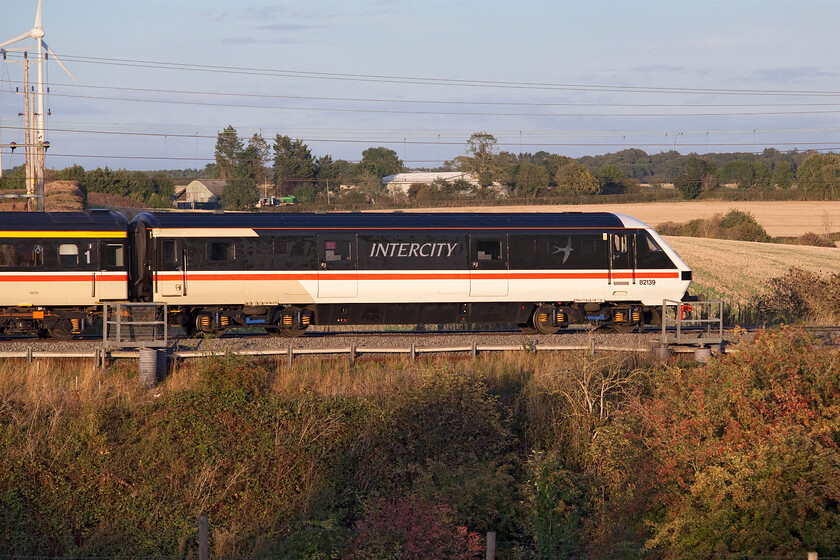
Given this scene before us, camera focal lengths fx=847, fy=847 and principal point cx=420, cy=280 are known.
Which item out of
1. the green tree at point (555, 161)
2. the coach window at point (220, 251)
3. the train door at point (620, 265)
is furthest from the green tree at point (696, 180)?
the coach window at point (220, 251)

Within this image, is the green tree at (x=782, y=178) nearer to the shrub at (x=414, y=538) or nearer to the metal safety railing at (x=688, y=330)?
the metal safety railing at (x=688, y=330)

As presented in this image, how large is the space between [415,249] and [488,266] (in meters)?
2.02

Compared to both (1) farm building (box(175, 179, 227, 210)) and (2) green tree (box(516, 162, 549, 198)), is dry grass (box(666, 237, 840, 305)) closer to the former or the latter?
(2) green tree (box(516, 162, 549, 198))

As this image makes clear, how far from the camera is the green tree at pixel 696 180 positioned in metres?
88.9

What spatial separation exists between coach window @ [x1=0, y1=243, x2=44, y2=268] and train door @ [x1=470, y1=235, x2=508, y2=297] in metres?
11.1

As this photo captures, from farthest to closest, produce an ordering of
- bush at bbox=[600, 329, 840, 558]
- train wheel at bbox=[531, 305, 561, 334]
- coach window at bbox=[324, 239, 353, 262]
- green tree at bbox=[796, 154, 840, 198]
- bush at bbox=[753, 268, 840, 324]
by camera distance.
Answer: green tree at bbox=[796, 154, 840, 198], bush at bbox=[753, 268, 840, 324], train wheel at bbox=[531, 305, 561, 334], coach window at bbox=[324, 239, 353, 262], bush at bbox=[600, 329, 840, 558]

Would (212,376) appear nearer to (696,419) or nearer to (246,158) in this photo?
(696,419)

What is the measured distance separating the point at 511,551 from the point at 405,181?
8381 centimetres

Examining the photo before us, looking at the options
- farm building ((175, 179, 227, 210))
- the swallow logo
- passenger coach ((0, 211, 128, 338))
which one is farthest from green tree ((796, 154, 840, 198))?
passenger coach ((0, 211, 128, 338))

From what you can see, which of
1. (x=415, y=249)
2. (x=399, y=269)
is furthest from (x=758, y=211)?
(x=399, y=269)

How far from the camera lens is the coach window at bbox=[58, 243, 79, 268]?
21.7 m

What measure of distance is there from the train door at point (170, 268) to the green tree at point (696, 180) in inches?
2919

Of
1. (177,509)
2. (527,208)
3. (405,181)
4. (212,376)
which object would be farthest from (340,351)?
(405,181)

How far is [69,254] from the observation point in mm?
21734
